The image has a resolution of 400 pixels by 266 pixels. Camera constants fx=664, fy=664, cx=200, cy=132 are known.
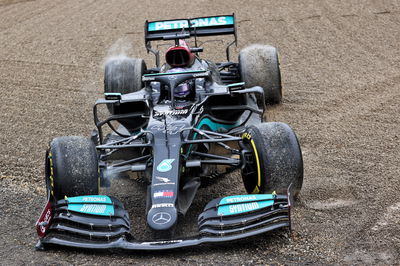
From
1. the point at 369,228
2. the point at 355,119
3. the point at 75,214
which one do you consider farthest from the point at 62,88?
the point at 369,228

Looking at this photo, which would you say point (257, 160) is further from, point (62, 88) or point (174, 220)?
point (62, 88)

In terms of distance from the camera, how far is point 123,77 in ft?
37.8

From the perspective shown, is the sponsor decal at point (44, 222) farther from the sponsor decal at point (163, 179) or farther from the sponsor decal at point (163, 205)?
the sponsor decal at point (163, 179)

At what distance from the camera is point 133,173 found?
26.7 ft

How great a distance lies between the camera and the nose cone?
6688 millimetres

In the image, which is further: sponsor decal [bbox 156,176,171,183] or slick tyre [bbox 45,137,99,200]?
slick tyre [bbox 45,137,99,200]

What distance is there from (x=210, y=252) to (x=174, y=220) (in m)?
0.49

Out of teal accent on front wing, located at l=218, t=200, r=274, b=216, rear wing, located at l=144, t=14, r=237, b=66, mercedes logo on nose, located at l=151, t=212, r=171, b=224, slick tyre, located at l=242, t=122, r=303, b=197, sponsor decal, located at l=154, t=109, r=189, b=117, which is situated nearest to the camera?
mercedes logo on nose, located at l=151, t=212, r=171, b=224

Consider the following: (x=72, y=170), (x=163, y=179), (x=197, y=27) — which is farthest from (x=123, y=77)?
(x=163, y=179)

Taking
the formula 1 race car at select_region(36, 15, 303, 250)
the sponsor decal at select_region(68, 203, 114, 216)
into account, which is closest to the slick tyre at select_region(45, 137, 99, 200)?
the formula 1 race car at select_region(36, 15, 303, 250)

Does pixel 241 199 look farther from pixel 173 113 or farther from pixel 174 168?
pixel 173 113

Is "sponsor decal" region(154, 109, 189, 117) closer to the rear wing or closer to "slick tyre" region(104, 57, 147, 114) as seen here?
"slick tyre" region(104, 57, 147, 114)

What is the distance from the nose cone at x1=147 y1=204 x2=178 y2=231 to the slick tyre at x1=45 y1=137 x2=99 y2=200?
96 cm

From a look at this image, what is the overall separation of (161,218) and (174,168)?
76 cm
